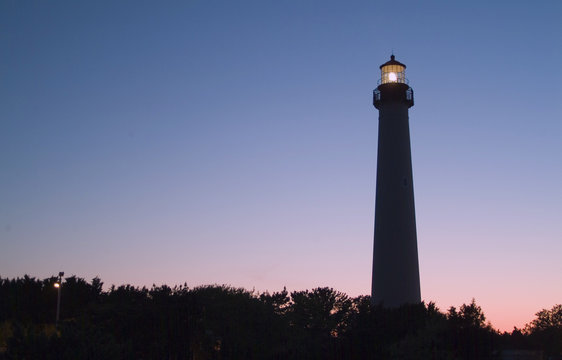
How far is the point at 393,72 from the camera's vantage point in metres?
52.2

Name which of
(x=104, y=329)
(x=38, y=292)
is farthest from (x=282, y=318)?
(x=38, y=292)

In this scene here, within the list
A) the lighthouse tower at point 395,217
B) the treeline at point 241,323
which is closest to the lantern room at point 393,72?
the lighthouse tower at point 395,217

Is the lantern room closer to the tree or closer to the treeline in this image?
the treeline

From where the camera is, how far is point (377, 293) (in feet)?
152

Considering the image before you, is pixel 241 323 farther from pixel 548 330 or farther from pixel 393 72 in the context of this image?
pixel 548 330

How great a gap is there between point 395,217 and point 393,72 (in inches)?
524

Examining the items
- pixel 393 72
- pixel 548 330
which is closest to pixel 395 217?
pixel 393 72

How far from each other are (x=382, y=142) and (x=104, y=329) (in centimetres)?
2424

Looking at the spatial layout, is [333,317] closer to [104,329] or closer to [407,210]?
[407,210]

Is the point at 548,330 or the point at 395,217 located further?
the point at 548,330

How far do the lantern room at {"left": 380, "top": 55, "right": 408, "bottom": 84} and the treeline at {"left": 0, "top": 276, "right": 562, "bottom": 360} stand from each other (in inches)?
715

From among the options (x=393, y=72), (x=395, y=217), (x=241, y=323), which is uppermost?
(x=393, y=72)

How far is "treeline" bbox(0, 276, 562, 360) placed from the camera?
117 ft

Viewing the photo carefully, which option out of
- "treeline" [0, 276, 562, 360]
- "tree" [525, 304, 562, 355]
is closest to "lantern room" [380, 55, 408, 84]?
"treeline" [0, 276, 562, 360]
